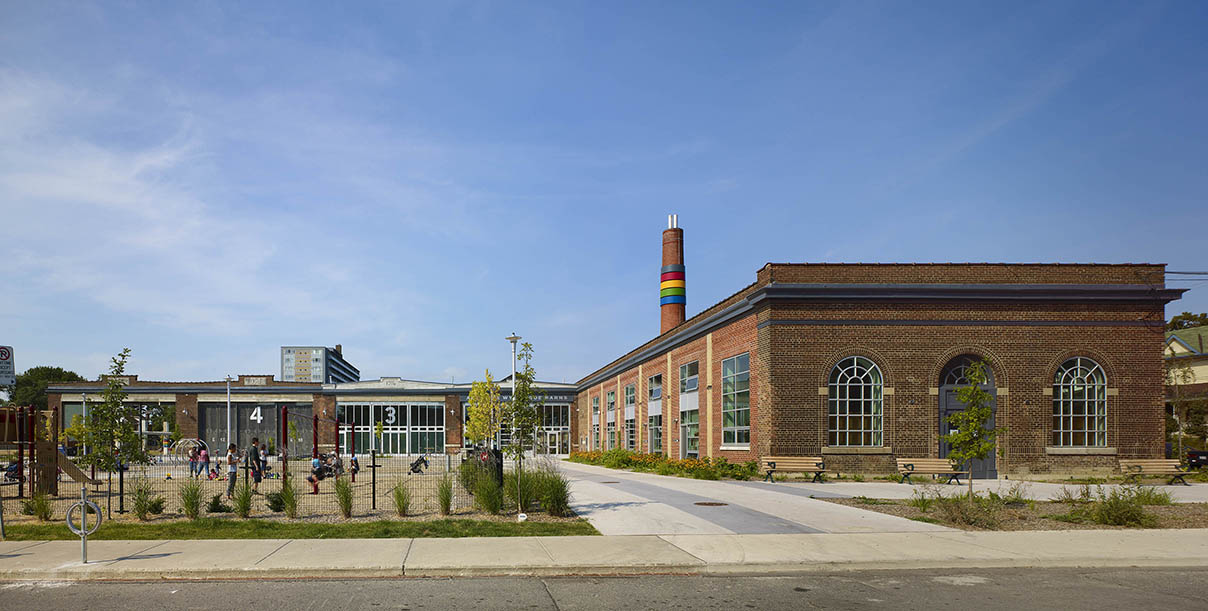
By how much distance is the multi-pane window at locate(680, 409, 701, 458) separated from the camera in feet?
135

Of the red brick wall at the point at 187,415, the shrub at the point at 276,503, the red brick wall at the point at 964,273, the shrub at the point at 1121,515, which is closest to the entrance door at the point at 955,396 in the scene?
the red brick wall at the point at 964,273

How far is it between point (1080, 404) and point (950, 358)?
5.47 m

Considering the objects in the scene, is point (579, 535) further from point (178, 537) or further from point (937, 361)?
point (937, 361)

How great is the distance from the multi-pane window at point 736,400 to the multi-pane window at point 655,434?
11.8 m

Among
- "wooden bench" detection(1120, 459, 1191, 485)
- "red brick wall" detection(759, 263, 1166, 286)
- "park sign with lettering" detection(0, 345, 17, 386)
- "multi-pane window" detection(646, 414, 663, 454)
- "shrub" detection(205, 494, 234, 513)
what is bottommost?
"multi-pane window" detection(646, 414, 663, 454)

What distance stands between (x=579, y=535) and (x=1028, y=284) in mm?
23845

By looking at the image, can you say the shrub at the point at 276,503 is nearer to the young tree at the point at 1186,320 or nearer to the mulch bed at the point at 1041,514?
the mulch bed at the point at 1041,514

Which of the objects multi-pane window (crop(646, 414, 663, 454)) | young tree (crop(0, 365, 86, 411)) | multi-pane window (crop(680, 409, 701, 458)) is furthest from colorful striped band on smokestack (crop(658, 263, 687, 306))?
young tree (crop(0, 365, 86, 411))

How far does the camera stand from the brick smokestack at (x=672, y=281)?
57.4 meters

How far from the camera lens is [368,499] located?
894 inches

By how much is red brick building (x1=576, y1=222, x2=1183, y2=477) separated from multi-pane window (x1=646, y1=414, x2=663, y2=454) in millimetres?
15483

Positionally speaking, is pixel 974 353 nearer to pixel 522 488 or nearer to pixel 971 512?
pixel 971 512

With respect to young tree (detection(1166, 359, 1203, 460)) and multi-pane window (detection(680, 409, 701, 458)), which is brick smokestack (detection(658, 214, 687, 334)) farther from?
young tree (detection(1166, 359, 1203, 460))

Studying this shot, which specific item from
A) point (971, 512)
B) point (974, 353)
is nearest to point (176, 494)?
point (971, 512)
